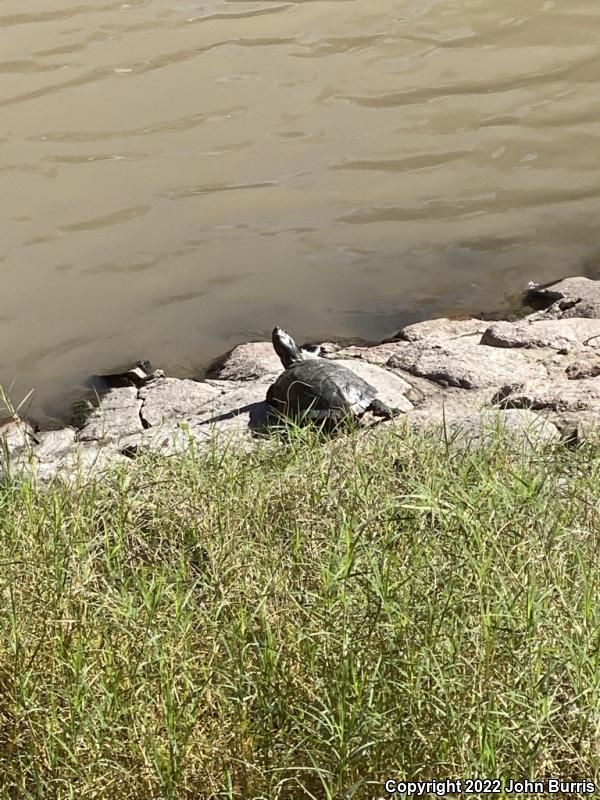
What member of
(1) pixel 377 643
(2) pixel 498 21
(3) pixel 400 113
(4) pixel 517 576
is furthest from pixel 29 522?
(2) pixel 498 21

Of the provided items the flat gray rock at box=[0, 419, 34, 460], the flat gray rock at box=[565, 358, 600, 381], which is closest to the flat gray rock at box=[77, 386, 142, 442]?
the flat gray rock at box=[0, 419, 34, 460]

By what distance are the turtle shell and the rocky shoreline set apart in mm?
139

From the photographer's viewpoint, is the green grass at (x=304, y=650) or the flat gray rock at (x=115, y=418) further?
the flat gray rock at (x=115, y=418)

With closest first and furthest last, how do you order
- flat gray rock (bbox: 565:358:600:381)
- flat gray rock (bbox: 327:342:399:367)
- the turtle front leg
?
Answer: the turtle front leg → flat gray rock (bbox: 565:358:600:381) → flat gray rock (bbox: 327:342:399:367)

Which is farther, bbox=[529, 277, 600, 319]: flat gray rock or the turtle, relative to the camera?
bbox=[529, 277, 600, 319]: flat gray rock

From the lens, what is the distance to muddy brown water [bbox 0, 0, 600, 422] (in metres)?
6.52

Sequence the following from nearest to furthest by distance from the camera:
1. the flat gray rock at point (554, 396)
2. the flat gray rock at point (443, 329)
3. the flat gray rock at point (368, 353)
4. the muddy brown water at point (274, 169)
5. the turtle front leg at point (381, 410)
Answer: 1. the flat gray rock at point (554, 396)
2. the turtle front leg at point (381, 410)
3. the flat gray rock at point (368, 353)
4. the flat gray rock at point (443, 329)
5. the muddy brown water at point (274, 169)

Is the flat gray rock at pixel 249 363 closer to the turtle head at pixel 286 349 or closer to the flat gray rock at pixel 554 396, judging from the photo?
the turtle head at pixel 286 349

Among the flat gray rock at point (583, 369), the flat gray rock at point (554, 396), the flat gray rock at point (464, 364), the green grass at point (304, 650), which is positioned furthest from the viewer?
the flat gray rock at point (464, 364)

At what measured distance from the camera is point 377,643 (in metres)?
2.59

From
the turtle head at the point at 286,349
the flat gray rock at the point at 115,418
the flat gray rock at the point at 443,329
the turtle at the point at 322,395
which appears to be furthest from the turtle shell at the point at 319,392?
the flat gray rock at the point at 443,329

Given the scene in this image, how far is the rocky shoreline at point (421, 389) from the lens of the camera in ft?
14.9

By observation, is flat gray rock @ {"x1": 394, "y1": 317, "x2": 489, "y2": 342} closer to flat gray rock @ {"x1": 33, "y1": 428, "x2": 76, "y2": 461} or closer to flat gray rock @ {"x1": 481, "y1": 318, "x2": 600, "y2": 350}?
flat gray rock @ {"x1": 481, "y1": 318, "x2": 600, "y2": 350}

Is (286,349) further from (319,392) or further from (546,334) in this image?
(546,334)
